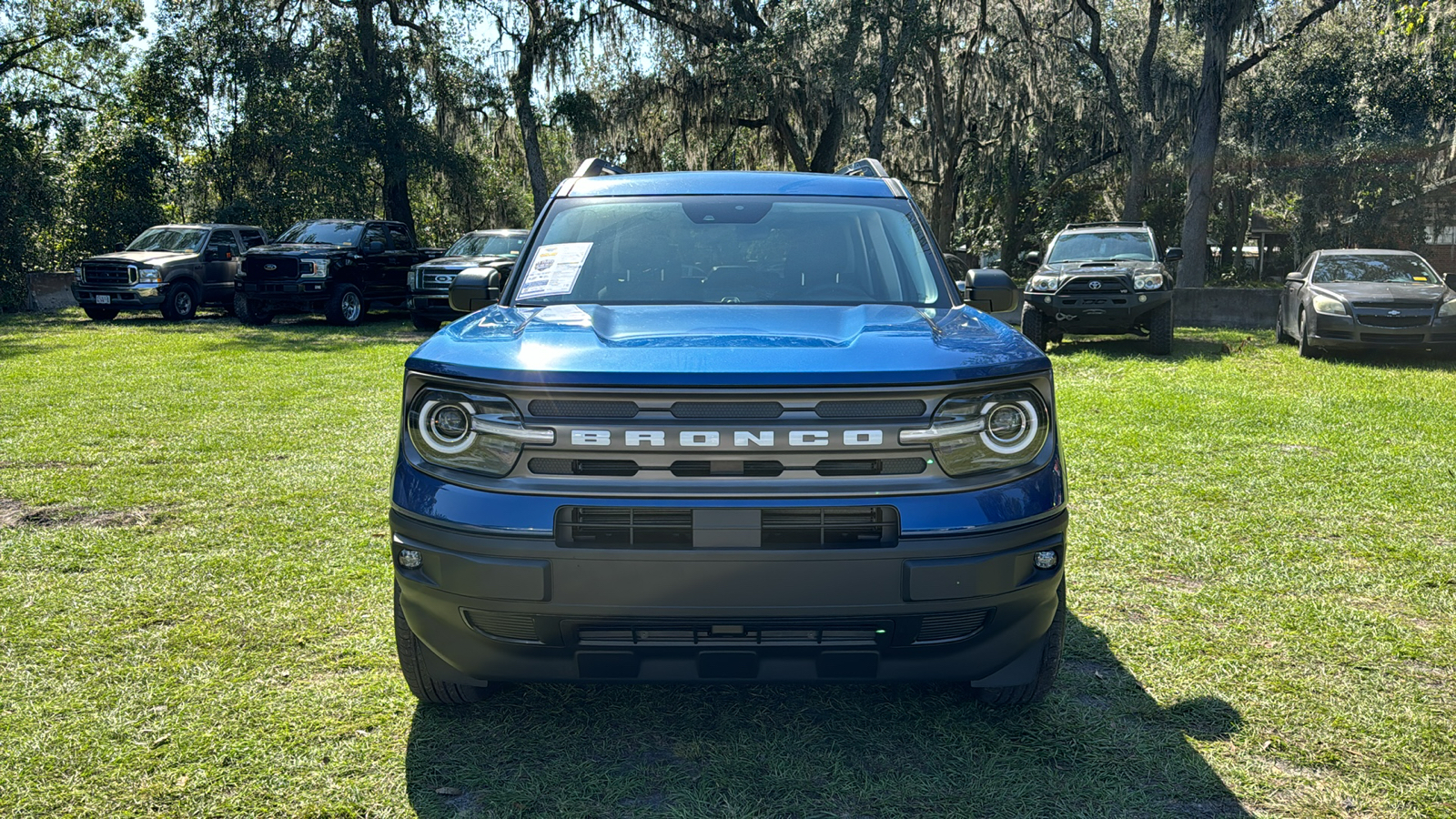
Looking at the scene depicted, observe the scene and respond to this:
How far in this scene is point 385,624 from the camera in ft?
14.3

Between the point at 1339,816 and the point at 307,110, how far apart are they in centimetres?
2762

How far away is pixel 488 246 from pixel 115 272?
7.24 m

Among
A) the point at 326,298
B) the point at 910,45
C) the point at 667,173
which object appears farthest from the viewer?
the point at 910,45

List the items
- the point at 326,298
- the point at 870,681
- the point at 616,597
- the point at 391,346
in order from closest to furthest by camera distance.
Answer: the point at 616,597, the point at 870,681, the point at 391,346, the point at 326,298

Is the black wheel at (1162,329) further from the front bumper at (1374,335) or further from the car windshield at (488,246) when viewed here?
the car windshield at (488,246)

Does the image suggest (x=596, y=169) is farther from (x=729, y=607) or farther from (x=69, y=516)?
(x=69, y=516)

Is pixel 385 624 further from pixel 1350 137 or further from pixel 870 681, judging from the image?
pixel 1350 137

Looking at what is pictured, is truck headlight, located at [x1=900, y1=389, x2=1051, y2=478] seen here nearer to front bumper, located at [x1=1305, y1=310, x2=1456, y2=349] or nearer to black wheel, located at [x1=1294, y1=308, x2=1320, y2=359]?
front bumper, located at [x1=1305, y1=310, x2=1456, y2=349]

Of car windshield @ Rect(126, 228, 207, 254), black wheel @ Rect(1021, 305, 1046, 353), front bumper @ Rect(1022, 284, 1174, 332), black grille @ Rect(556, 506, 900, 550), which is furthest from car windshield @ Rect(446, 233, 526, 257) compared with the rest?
black grille @ Rect(556, 506, 900, 550)

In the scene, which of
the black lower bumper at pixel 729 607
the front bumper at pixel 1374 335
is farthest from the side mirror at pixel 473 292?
the front bumper at pixel 1374 335

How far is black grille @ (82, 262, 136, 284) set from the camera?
68.0 ft

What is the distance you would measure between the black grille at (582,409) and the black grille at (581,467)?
110 millimetres

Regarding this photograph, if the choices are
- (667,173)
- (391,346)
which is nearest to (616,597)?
(667,173)

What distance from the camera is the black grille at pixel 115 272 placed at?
2073 centimetres
